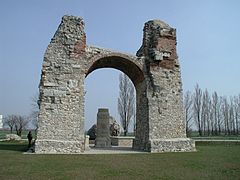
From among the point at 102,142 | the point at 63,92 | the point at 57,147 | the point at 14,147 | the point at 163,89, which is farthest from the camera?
the point at 102,142

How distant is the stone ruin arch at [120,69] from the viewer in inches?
462

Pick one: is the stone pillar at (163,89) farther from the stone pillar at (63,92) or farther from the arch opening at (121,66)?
the stone pillar at (63,92)

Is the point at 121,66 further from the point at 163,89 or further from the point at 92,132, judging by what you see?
the point at 92,132

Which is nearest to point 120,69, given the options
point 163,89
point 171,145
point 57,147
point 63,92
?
point 163,89

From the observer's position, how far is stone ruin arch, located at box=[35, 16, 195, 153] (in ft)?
38.5

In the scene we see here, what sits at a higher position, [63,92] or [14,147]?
[63,92]

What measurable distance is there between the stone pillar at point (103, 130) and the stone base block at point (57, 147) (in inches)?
207

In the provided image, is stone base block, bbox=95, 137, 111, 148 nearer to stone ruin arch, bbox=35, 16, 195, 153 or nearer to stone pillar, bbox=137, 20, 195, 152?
stone ruin arch, bbox=35, 16, 195, 153

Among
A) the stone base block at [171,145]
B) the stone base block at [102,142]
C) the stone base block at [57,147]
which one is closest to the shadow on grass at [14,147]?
the stone base block at [57,147]

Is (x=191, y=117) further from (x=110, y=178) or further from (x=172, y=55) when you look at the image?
(x=110, y=178)

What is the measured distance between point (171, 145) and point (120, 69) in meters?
5.70

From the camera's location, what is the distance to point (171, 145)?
12844mm

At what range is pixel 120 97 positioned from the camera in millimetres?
33469

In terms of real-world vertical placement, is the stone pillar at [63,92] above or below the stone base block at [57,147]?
above
